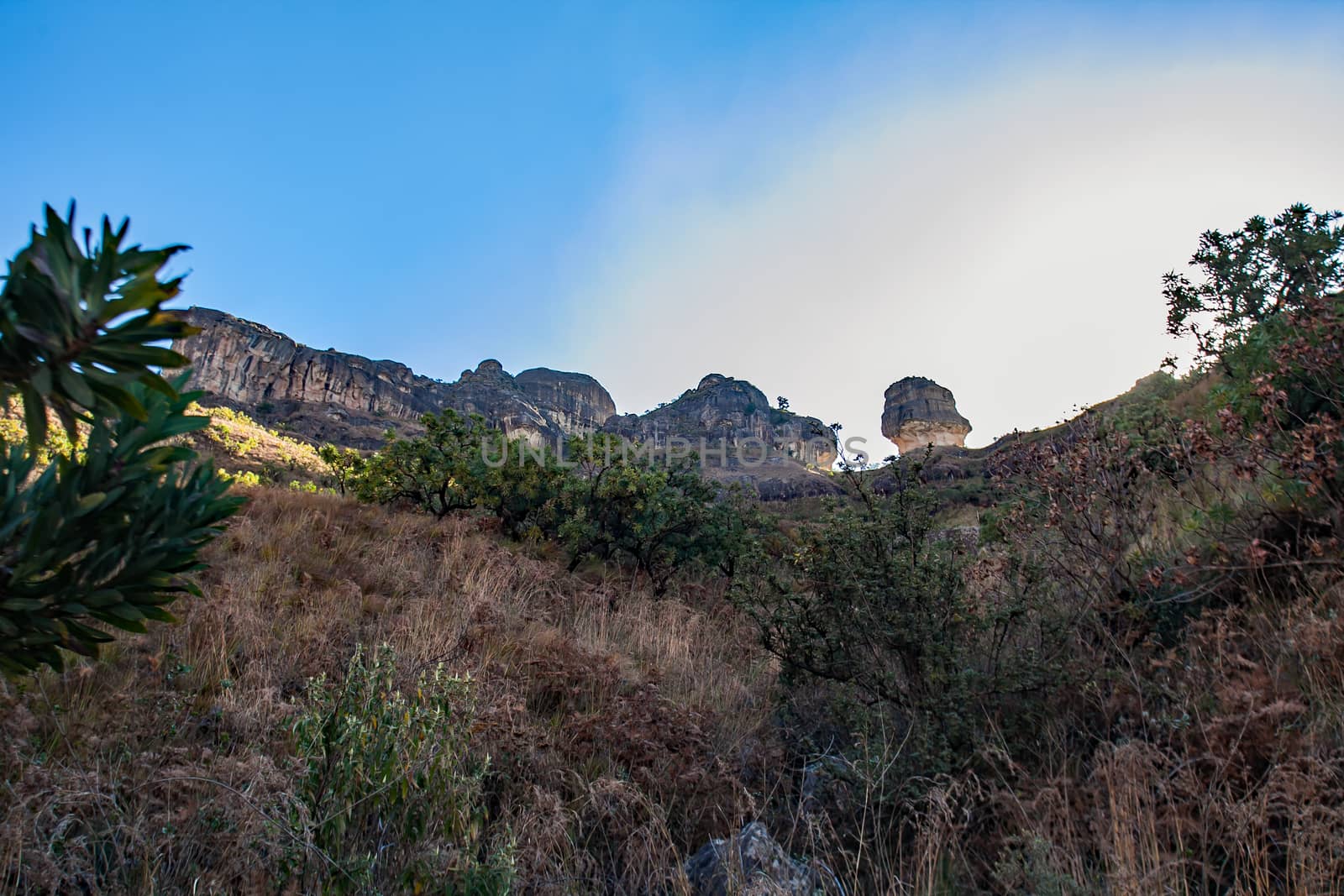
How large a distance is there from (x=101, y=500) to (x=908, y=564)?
376 centimetres

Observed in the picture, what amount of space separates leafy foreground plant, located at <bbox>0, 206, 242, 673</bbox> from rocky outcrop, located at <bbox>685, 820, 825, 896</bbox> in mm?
2046

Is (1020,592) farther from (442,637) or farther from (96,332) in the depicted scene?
(96,332)

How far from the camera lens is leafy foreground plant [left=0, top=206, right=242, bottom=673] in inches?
38.7

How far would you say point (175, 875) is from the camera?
2102 millimetres

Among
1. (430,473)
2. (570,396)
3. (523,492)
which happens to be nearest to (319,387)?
(570,396)

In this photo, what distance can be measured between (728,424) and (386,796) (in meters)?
86.6

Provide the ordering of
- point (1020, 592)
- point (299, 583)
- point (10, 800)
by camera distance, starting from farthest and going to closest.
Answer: point (299, 583) < point (1020, 592) < point (10, 800)

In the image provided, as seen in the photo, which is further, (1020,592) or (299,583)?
(299,583)

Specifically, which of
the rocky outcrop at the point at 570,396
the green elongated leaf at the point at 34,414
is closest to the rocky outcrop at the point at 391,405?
the rocky outcrop at the point at 570,396

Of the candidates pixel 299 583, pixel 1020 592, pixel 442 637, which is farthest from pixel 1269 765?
pixel 299 583

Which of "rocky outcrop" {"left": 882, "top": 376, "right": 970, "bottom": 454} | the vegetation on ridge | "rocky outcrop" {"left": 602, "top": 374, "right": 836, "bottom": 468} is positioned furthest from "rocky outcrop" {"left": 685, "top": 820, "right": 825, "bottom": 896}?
"rocky outcrop" {"left": 882, "top": 376, "right": 970, "bottom": 454}

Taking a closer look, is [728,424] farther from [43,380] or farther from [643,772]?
[43,380]

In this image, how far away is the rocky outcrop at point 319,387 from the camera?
193ft

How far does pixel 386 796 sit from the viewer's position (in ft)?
7.63
